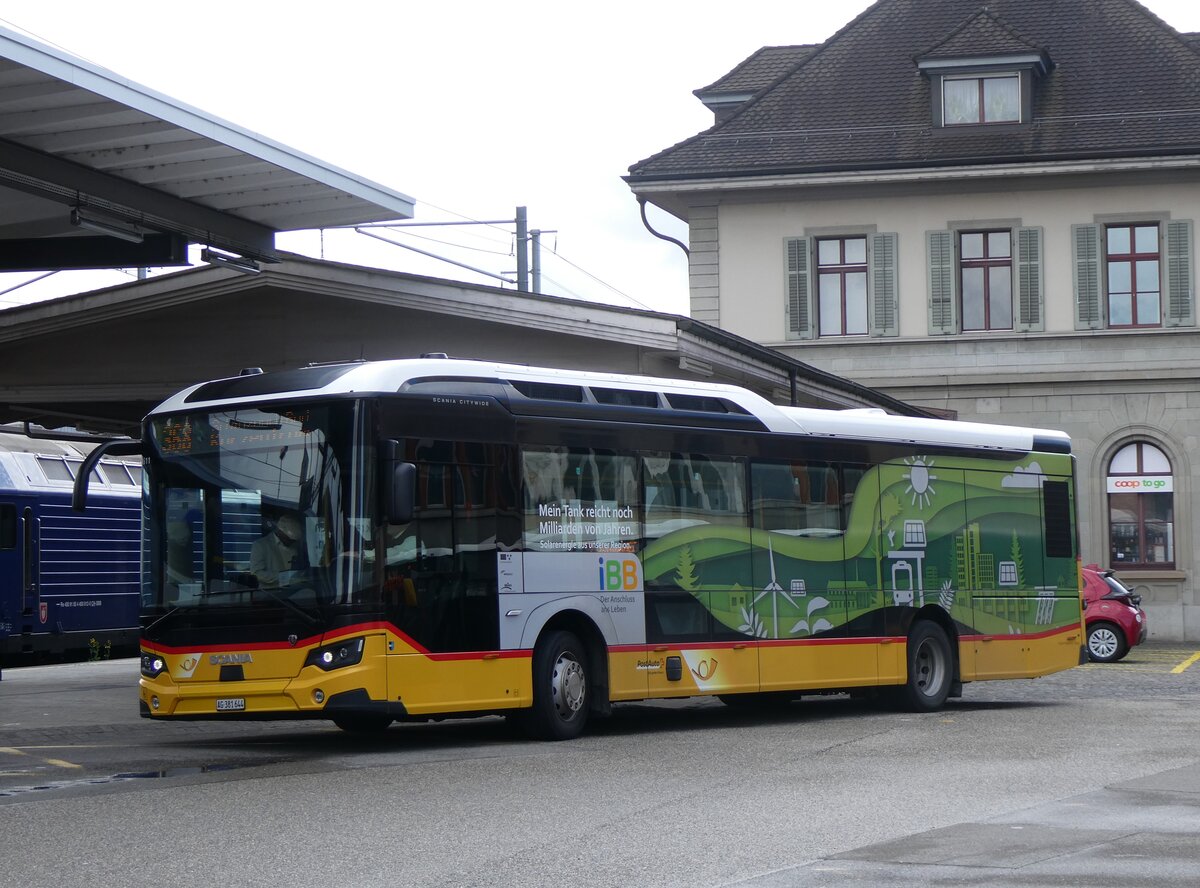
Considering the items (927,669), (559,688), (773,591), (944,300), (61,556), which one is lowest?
(927,669)

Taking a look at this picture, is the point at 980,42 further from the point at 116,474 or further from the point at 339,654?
the point at 339,654

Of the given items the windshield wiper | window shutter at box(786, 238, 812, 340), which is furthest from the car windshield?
the windshield wiper

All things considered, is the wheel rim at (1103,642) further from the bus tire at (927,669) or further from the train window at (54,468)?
the train window at (54,468)

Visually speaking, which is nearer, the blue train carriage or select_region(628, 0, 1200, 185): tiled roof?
the blue train carriage

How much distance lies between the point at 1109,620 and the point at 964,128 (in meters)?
14.4

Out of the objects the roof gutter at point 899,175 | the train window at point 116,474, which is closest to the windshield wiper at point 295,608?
the train window at point 116,474

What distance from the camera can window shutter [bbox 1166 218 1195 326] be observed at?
38.8 meters

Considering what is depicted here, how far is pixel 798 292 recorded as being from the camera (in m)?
40.1

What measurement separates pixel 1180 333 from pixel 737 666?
81.9 ft

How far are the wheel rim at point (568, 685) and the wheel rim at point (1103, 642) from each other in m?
16.4

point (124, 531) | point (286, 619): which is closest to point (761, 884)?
point (286, 619)

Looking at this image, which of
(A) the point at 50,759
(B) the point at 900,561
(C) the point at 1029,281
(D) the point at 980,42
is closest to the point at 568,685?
(A) the point at 50,759

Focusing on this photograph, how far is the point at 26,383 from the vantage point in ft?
75.5

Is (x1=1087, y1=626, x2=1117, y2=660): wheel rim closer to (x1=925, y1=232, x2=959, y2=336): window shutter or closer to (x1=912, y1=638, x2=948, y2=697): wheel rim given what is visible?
(x1=925, y1=232, x2=959, y2=336): window shutter
